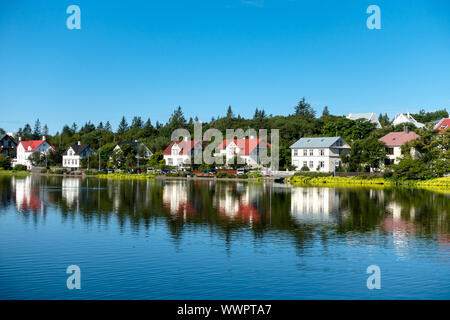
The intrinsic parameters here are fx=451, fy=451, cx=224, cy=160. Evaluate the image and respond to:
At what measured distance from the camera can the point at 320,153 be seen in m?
73.2

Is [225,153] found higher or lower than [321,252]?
higher

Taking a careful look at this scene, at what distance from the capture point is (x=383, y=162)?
70.4m

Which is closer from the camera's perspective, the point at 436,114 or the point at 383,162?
the point at 383,162

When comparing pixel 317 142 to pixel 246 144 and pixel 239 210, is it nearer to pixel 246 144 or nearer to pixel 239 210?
pixel 246 144

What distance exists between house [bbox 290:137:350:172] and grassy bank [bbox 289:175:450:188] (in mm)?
8645

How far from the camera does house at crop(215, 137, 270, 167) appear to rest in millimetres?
78812

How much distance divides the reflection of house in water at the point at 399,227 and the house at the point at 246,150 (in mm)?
47955

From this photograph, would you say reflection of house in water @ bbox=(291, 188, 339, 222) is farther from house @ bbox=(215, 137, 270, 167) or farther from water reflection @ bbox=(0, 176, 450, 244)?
house @ bbox=(215, 137, 270, 167)

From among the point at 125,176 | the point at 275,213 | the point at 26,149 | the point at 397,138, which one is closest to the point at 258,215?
the point at 275,213

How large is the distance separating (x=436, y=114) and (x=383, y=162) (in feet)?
194

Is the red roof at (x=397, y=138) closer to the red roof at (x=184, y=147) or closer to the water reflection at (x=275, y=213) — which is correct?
the water reflection at (x=275, y=213)

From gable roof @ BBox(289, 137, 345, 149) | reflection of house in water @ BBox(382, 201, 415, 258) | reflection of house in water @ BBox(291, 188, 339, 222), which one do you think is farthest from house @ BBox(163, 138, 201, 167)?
reflection of house in water @ BBox(382, 201, 415, 258)
